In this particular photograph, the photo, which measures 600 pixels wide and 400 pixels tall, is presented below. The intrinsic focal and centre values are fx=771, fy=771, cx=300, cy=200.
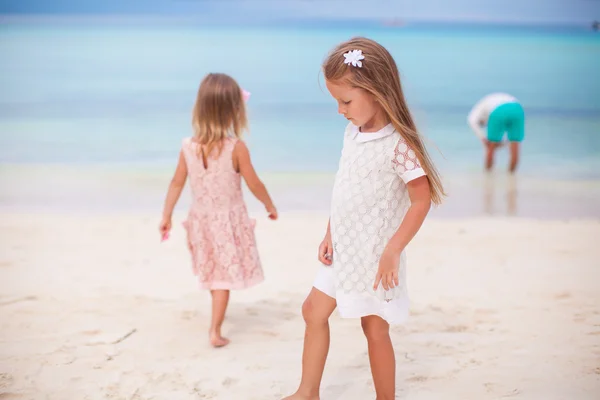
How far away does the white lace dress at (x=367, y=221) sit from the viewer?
234 centimetres

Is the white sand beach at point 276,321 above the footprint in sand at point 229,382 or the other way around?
above

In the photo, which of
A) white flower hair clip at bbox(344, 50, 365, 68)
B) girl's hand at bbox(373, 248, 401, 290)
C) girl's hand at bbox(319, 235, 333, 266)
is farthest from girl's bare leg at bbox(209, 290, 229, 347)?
white flower hair clip at bbox(344, 50, 365, 68)

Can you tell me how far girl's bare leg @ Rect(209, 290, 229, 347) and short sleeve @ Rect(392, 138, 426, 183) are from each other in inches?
49.9

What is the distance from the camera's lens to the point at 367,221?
2355mm

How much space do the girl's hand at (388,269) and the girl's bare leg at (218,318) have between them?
1.12 meters

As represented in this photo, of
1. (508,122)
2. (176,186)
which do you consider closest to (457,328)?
(176,186)

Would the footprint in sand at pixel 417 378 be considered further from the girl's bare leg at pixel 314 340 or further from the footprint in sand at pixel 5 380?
the footprint in sand at pixel 5 380

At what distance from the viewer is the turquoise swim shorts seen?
25.4ft

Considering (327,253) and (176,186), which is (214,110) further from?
(327,253)

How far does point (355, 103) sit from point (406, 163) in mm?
240

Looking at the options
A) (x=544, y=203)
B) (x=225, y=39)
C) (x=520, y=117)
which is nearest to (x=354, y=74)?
(x=544, y=203)

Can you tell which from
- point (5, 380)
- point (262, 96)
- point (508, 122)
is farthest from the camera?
point (262, 96)

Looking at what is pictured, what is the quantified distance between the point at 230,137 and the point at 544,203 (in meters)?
4.06

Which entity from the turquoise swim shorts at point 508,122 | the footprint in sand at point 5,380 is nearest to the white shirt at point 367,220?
the footprint in sand at point 5,380
